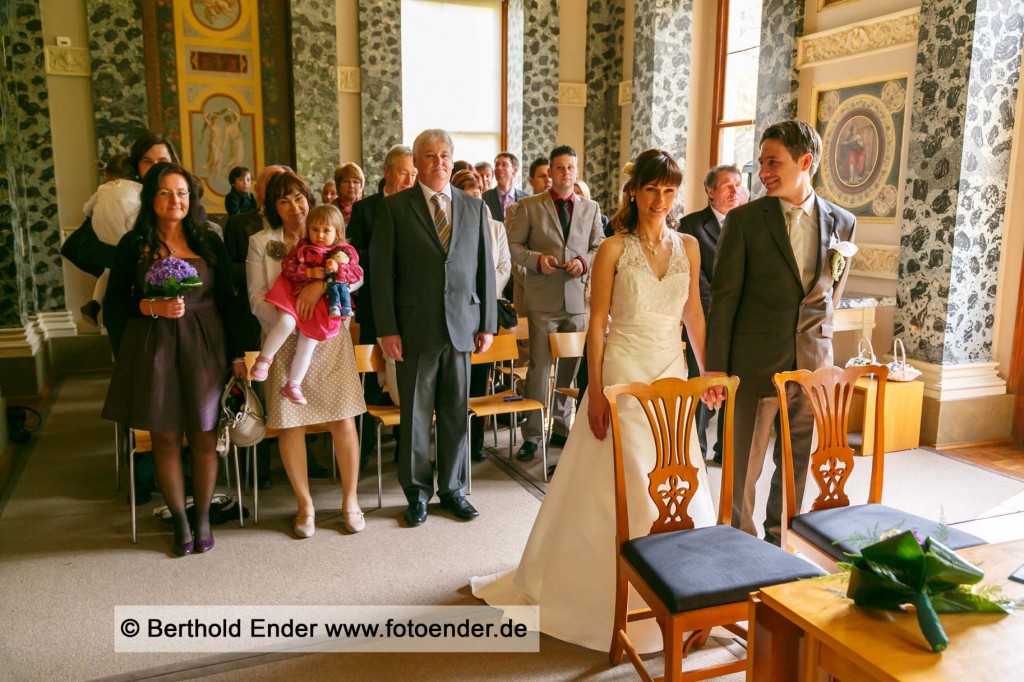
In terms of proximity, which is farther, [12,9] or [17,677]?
[12,9]

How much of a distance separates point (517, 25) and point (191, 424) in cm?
649

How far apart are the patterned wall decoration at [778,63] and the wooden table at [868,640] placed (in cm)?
545

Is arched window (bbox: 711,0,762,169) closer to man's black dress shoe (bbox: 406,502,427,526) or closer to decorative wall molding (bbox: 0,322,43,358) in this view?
man's black dress shoe (bbox: 406,502,427,526)

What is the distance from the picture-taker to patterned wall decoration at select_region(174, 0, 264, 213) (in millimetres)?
7531

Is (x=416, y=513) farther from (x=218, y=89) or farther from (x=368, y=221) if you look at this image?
(x=218, y=89)

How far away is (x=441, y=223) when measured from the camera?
3.80m

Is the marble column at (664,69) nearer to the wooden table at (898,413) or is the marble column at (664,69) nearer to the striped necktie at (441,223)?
the wooden table at (898,413)

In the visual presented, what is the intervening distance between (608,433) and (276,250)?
186cm

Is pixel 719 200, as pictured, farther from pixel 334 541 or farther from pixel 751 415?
pixel 334 541

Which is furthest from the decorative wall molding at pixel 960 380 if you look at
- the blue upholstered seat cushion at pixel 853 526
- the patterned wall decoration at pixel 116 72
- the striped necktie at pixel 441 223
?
the patterned wall decoration at pixel 116 72

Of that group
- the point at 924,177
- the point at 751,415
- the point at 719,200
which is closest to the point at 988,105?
the point at 924,177

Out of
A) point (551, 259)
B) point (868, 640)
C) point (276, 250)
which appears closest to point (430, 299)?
point (276, 250)

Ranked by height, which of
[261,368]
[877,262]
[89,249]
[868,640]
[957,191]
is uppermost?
[957,191]

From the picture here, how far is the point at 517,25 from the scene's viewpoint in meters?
8.48
